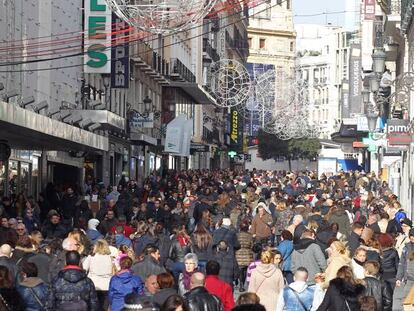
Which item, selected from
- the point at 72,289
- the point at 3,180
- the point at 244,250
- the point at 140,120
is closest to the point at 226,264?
the point at 244,250

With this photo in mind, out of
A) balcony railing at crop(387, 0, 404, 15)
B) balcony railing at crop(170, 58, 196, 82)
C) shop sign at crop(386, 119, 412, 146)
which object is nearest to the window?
balcony railing at crop(170, 58, 196, 82)

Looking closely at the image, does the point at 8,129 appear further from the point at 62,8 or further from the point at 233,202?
the point at 62,8

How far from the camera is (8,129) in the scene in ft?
101

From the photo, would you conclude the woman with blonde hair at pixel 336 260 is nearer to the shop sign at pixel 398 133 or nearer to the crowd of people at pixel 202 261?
the crowd of people at pixel 202 261

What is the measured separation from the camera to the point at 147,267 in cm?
1872

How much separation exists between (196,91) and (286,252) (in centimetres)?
5494

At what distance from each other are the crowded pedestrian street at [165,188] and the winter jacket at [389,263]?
3 cm

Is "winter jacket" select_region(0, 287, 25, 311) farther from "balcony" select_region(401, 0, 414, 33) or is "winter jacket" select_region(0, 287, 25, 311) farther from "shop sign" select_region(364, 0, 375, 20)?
"shop sign" select_region(364, 0, 375, 20)

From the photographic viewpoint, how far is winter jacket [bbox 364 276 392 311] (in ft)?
55.3

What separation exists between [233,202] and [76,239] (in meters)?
16.8

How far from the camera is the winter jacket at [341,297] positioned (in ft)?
50.4

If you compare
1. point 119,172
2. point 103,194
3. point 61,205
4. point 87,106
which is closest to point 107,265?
point 61,205

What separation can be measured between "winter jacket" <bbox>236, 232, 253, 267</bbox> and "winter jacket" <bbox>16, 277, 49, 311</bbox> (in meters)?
9.92

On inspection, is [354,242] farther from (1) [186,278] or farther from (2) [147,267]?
(1) [186,278]
